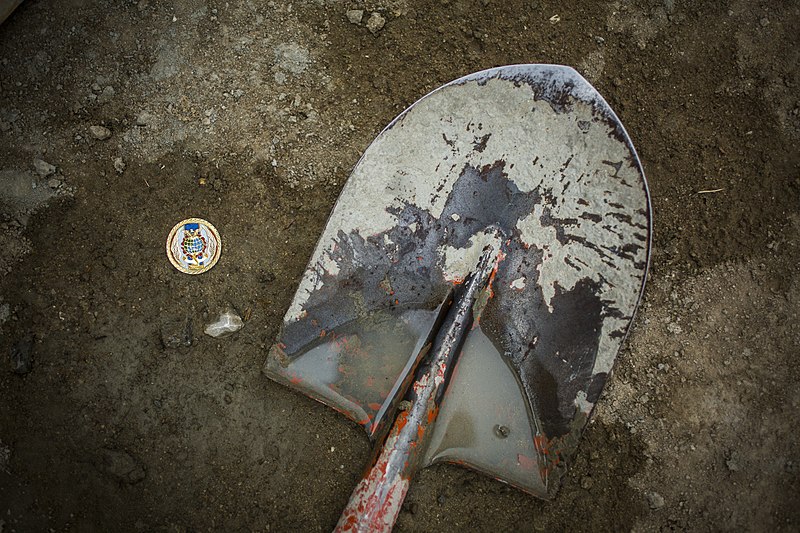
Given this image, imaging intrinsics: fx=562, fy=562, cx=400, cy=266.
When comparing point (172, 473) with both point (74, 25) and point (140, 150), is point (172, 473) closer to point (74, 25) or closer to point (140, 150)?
point (140, 150)

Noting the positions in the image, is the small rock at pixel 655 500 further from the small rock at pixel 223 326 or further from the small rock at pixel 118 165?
the small rock at pixel 118 165

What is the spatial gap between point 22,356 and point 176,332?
63 centimetres

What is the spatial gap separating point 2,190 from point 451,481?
226cm

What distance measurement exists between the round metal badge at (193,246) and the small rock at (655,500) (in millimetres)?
2063

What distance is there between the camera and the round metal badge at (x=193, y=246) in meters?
2.38

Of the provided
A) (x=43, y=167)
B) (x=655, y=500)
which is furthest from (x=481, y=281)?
(x=43, y=167)

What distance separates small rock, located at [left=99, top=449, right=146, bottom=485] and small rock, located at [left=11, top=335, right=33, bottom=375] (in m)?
0.48

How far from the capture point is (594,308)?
2.00m

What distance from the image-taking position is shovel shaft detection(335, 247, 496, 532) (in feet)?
6.16

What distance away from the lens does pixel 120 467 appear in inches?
90.3

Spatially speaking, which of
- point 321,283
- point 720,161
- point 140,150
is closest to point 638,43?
point 720,161

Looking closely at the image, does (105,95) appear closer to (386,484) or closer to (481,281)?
(481,281)

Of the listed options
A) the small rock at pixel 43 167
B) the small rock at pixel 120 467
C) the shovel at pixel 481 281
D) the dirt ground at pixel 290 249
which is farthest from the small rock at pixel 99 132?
the small rock at pixel 120 467

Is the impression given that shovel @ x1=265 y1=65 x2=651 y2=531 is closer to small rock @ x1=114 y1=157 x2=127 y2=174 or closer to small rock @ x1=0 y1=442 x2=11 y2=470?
small rock @ x1=114 y1=157 x2=127 y2=174
